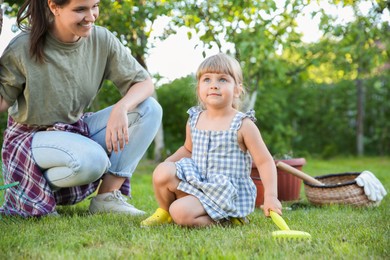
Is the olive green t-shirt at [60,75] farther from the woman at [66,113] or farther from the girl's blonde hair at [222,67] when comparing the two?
the girl's blonde hair at [222,67]

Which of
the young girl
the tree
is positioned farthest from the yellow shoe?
the tree

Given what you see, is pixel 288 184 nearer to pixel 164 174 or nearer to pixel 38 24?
pixel 164 174

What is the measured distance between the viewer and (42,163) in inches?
96.0

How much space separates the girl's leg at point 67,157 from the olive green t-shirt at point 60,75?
14cm

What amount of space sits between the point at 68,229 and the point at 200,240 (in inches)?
22.5

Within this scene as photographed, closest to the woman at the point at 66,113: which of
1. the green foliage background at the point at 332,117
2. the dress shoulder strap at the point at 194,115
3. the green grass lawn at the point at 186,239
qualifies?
the green grass lawn at the point at 186,239

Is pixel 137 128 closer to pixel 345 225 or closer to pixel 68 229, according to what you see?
pixel 68 229

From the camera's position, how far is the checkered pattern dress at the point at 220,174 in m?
2.19

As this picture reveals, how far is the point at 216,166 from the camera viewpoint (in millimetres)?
2270


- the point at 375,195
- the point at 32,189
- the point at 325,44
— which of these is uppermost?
the point at 325,44

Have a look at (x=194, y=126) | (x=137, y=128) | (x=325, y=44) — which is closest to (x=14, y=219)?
(x=137, y=128)

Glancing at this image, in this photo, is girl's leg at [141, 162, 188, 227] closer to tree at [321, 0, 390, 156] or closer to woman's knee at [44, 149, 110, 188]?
woman's knee at [44, 149, 110, 188]

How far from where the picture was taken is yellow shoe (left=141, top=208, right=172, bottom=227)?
2.20 meters

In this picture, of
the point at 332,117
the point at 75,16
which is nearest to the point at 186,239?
the point at 75,16
